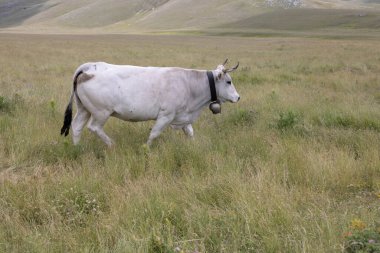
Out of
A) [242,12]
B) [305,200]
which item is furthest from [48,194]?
[242,12]

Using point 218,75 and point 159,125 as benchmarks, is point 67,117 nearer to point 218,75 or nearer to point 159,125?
point 159,125

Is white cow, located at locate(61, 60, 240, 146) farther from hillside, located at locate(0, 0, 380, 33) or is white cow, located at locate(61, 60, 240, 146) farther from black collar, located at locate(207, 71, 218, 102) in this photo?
hillside, located at locate(0, 0, 380, 33)

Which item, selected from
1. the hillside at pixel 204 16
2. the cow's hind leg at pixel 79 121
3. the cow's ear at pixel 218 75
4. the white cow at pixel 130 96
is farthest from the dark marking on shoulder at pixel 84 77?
the hillside at pixel 204 16

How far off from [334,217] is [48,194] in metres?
2.99

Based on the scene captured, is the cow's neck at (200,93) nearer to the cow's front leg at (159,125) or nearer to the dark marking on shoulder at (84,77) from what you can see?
the cow's front leg at (159,125)

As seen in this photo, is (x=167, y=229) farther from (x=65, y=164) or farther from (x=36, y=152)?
(x=36, y=152)

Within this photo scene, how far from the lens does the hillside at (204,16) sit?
4326 inches

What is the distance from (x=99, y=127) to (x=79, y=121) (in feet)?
1.74

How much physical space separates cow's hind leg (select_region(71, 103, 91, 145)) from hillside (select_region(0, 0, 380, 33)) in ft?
302

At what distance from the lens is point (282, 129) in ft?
26.2

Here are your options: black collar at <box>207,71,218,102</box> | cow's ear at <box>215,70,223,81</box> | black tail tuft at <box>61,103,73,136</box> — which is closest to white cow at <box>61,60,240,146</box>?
black tail tuft at <box>61,103,73,136</box>

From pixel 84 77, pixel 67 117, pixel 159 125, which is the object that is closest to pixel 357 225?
pixel 159 125

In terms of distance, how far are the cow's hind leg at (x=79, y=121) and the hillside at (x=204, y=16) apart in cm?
9191

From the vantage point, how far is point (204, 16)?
468 ft
